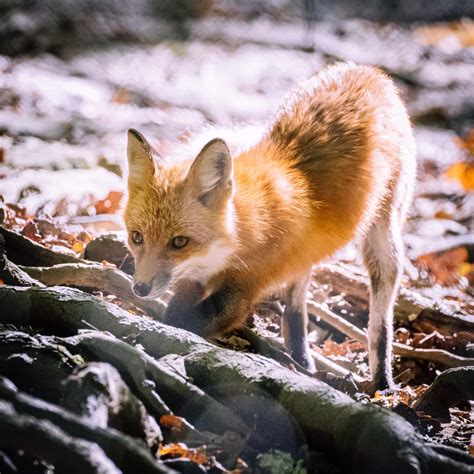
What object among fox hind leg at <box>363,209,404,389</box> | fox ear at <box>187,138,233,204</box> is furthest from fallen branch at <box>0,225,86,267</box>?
fox hind leg at <box>363,209,404,389</box>

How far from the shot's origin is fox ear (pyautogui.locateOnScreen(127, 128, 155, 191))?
389 cm

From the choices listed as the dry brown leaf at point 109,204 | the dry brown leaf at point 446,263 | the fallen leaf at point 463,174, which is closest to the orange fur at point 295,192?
the dry brown leaf at point 446,263

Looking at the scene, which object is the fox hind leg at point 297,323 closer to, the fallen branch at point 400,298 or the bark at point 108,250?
the fallen branch at point 400,298

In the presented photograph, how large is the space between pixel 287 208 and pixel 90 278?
1.37 m

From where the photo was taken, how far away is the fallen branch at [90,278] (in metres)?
3.95

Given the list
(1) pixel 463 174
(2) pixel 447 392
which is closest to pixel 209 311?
(2) pixel 447 392

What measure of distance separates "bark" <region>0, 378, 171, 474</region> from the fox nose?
163cm

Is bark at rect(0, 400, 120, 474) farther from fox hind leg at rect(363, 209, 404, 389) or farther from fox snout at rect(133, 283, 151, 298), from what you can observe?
fox hind leg at rect(363, 209, 404, 389)

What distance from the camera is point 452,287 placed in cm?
595

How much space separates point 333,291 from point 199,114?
3.73 metres

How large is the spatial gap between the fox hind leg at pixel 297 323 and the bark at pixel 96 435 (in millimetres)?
2683

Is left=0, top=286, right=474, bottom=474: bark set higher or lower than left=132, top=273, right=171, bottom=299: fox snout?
lower

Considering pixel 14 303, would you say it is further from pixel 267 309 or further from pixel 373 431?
pixel 267 309

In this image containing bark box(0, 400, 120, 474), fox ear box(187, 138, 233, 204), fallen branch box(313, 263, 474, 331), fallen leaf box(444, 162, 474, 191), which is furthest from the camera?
fallen leaf box(444, 162, 474, 191)
